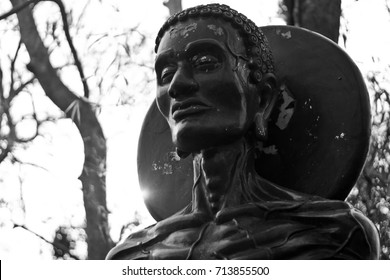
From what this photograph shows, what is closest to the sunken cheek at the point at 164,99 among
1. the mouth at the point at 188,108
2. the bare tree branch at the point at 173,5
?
the mouth at the point at 188,108

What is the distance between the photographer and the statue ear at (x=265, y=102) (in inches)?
129

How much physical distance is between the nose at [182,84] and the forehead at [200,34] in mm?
105

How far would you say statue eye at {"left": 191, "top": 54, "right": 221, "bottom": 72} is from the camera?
3.21 metres

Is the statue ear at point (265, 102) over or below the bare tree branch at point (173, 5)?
below

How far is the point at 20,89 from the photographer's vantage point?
7633 millimetres

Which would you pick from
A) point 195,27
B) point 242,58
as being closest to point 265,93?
point 242,58

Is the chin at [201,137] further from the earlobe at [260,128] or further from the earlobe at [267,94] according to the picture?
the earlobe at [267,94]

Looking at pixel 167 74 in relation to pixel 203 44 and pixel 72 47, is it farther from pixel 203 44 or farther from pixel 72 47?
pixel 72 47

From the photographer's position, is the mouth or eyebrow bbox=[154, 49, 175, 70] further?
eyebrow bbox=[154, 49, 175, 70]

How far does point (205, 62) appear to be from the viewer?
3209 mm

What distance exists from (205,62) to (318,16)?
230cm

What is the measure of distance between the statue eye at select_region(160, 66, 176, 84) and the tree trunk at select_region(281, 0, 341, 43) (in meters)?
2.15

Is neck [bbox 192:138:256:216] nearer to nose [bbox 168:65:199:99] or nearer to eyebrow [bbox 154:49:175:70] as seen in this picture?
nose [bbox 168:65:199:99]

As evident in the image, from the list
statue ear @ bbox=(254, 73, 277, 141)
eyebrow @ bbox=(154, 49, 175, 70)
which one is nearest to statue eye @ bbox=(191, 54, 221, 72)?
eyebrow @ bbox=(154, 49, 175, 70)
